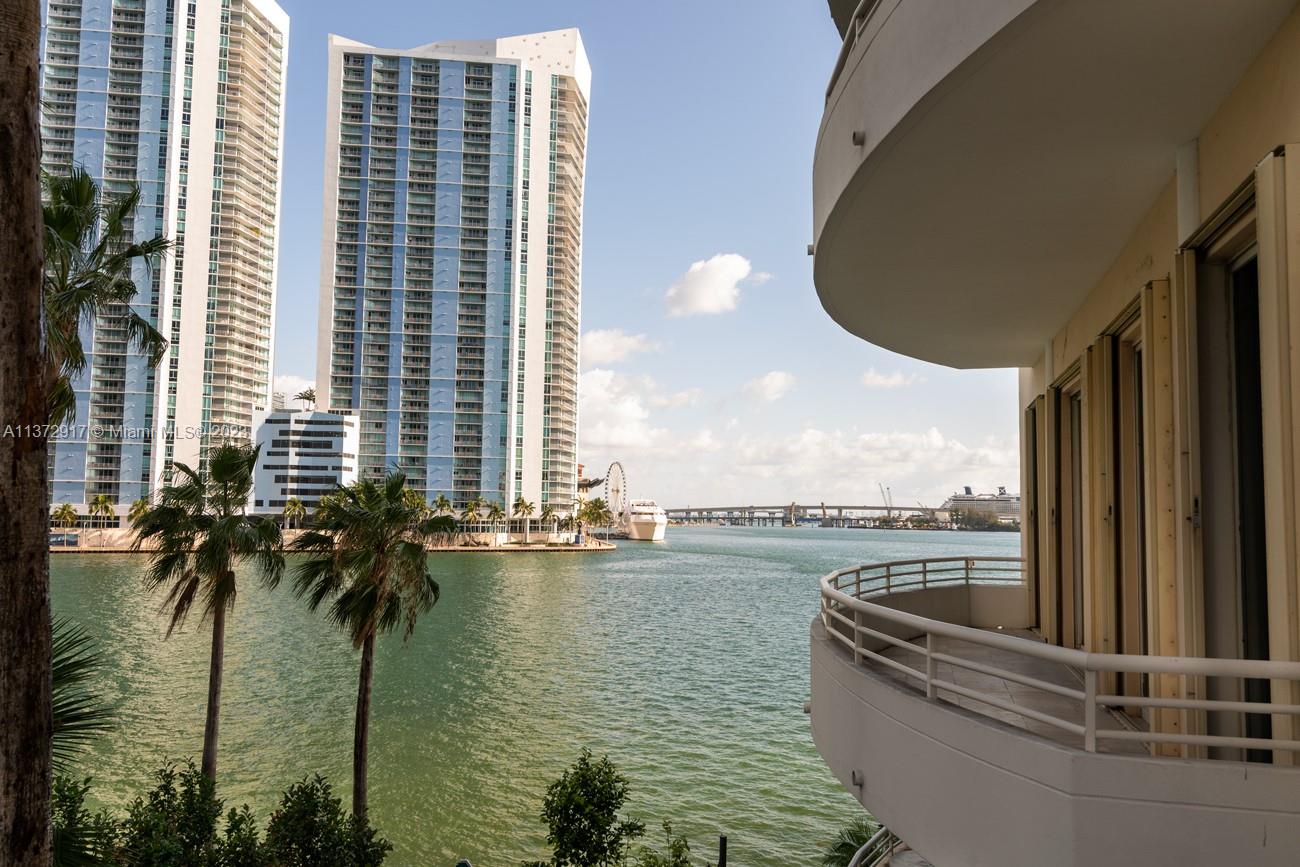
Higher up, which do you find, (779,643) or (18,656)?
(18,656)

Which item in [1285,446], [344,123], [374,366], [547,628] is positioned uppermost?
[344,123]

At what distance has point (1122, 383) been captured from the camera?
7121 mm

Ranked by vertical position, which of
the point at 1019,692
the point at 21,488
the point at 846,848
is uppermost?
the point at 21,488

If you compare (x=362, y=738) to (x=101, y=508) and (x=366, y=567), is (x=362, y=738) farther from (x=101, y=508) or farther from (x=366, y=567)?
(x=101, y=508)

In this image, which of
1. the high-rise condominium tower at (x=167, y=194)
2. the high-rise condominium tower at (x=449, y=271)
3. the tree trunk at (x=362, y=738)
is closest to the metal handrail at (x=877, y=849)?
the tree trunk at (x=362, y=738)

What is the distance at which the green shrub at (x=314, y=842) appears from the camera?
449 inches

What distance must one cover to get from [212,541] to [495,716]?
11883 mm

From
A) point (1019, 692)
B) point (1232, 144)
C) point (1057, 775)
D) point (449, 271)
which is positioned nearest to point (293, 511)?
point (449, 271)

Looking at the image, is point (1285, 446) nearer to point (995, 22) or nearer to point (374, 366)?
point (995, 22)

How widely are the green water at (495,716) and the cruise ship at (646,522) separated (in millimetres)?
94481

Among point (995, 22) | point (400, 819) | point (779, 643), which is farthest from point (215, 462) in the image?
point (779, 643)

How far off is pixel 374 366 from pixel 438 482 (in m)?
18.1

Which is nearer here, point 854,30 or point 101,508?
point 854,30

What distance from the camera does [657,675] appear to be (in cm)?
3041
